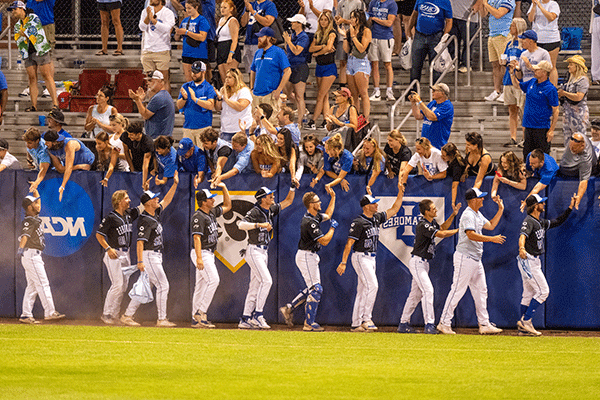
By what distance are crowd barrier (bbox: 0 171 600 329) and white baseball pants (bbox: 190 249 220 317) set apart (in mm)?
592

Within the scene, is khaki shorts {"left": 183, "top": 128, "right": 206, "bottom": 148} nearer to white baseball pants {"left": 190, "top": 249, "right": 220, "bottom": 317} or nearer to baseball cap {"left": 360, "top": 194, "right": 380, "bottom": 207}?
white baseball pants {"left": 190, "top": 249, "right": 220, "bottom": 317}

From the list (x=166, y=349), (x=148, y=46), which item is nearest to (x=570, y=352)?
(x=166, y=349)

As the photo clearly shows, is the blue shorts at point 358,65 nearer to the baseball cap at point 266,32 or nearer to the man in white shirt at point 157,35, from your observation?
the baseball cap at point 266,32

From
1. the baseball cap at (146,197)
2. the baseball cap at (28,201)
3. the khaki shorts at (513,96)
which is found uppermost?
the khaki shorts at (513,96)

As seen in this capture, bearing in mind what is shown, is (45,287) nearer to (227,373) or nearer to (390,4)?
(227,373)

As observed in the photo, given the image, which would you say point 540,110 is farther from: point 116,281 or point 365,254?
point 116,281

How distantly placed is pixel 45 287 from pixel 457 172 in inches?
249

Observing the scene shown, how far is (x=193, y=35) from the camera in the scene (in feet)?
53.9

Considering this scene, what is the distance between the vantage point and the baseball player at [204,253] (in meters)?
13.0

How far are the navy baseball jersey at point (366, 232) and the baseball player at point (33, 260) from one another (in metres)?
4.63

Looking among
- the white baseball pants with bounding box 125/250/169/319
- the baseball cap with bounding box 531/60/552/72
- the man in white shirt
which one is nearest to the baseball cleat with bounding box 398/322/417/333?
the white baseball pants with bounding box 125/250/169/319

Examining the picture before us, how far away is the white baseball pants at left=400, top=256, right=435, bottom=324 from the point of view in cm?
1273

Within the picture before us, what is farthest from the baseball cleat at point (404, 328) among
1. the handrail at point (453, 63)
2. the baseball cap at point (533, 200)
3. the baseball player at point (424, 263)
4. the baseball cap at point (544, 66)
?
the handrail at point (453, 63)

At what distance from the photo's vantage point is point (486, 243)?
13352 millimetres
